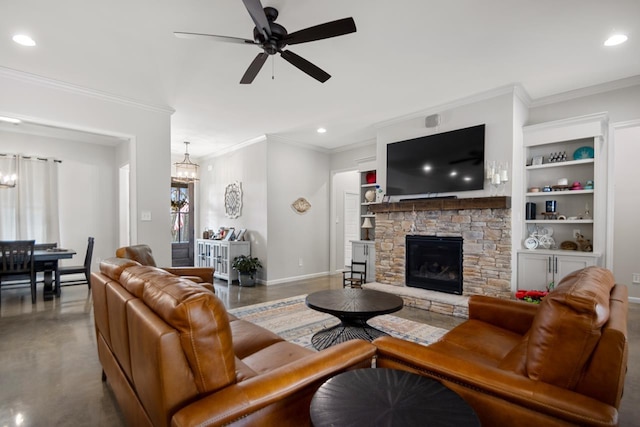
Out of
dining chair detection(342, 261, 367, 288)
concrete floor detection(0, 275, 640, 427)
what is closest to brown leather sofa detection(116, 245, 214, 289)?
concrete floor detection(0, 275, 640, 427)

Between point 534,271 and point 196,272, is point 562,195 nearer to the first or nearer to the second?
point 534,271

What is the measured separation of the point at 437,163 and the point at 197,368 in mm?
4133

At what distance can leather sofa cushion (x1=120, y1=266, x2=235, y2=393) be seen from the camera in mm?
1087

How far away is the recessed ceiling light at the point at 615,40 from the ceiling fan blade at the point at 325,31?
2.48m

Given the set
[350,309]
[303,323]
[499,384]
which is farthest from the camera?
[303,323]

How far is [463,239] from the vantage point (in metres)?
4.17

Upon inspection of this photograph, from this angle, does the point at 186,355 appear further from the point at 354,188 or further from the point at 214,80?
the point at 354,188

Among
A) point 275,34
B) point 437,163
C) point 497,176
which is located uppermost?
point 275,34

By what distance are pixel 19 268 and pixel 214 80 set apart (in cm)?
378

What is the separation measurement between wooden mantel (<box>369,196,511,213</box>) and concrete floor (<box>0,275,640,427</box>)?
1407mm

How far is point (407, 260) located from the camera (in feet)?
15.5

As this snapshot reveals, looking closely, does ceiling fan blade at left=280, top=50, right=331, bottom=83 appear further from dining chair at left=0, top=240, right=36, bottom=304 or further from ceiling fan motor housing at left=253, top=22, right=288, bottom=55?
dining chair at left=0, top=240, right=36, bottom=304

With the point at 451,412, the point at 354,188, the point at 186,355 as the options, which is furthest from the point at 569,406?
the point at 354,188

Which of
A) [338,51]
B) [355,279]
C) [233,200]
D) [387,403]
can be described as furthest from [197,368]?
[233,200]
